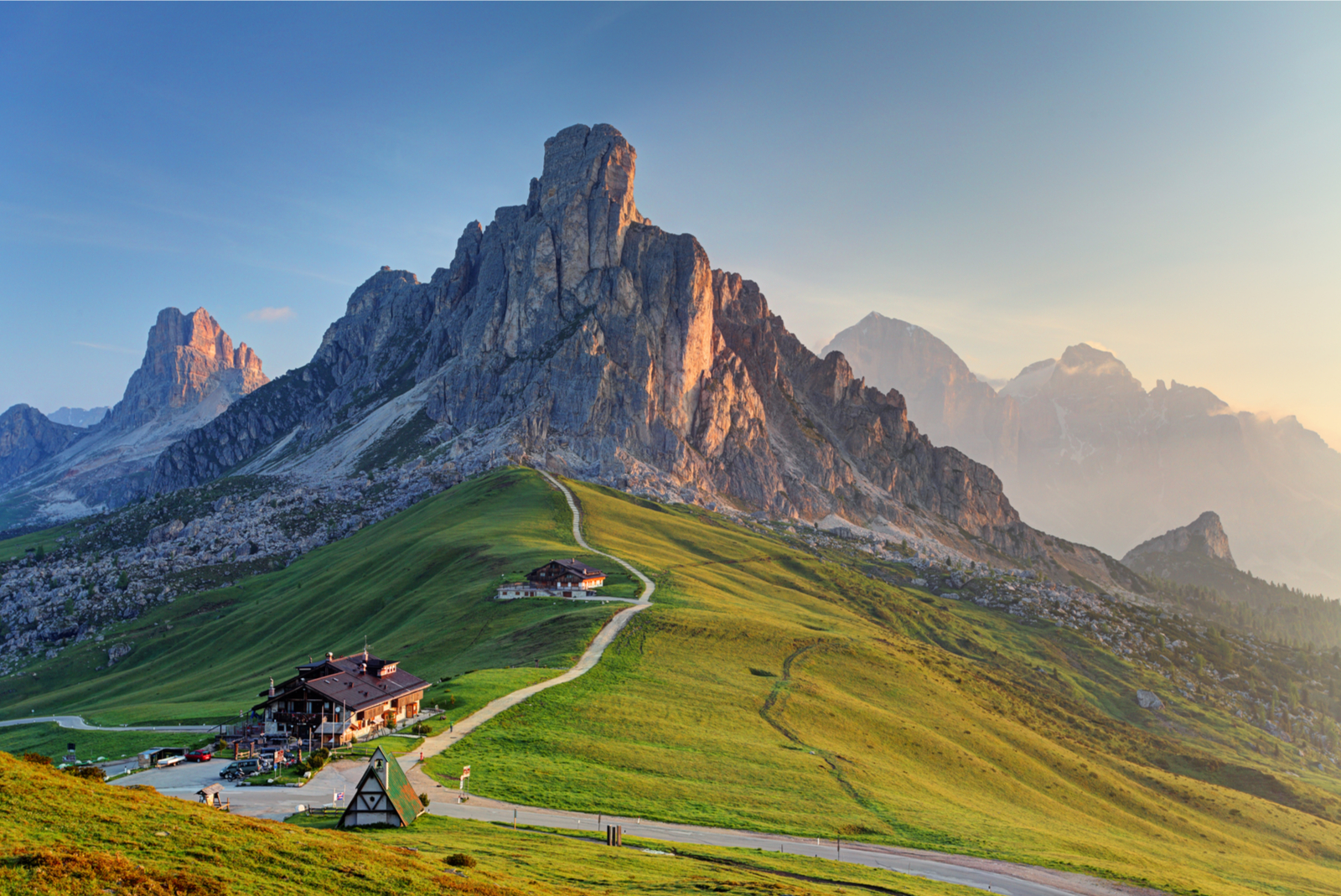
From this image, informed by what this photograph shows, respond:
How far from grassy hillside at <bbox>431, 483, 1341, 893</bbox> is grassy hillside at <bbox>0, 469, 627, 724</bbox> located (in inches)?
543

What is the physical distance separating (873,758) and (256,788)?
176ft

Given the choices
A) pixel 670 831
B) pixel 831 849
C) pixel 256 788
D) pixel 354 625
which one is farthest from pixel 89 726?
pixel 831 849

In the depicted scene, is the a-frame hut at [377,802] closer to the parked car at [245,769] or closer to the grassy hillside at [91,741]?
the parked car at [245,769]

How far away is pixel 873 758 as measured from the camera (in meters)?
76.8

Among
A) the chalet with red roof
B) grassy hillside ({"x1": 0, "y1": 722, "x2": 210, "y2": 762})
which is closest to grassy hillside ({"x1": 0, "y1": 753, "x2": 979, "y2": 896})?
the chalet with red roof

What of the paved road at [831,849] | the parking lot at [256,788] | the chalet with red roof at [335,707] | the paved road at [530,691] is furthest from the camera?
the chalet with red roof at [335,707]

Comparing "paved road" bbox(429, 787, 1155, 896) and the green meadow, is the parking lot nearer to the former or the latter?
the green meadow

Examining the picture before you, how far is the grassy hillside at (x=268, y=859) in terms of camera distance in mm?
25172

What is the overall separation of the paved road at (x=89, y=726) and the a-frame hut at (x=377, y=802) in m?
52.5

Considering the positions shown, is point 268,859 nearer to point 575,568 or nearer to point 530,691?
point 530,691

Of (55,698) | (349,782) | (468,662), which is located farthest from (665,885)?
(55,698)

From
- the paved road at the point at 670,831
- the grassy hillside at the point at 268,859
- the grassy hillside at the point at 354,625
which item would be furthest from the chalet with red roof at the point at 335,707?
the grassy hillside at the point at 268,859

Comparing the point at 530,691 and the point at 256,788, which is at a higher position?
the point at 530,691

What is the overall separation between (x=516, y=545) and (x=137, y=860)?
4839 inches
